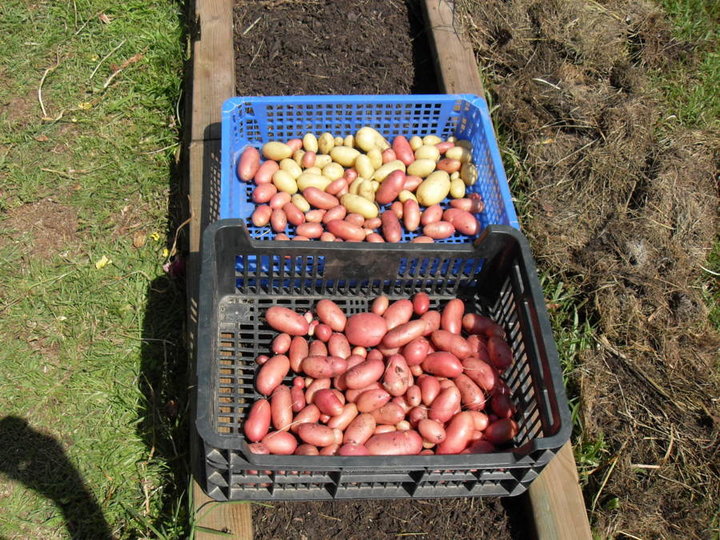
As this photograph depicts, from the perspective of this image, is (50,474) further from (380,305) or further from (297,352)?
(380,305)

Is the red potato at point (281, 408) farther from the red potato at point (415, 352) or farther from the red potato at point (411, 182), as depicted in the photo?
the red potato at point (411, 182)

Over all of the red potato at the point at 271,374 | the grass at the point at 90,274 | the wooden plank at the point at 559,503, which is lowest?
the grass at the point at 90,274

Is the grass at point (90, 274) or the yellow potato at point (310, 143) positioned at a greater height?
the yellow potato at point (310, 143)

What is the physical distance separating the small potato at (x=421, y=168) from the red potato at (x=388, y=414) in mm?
992

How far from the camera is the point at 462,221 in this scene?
2.29 m

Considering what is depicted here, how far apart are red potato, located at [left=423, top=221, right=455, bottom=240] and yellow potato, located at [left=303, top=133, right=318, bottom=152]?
0.55m

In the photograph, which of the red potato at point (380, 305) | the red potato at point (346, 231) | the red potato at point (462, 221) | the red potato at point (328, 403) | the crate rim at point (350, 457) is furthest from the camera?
the red potato at point (462, 221)

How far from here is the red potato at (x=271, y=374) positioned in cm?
182

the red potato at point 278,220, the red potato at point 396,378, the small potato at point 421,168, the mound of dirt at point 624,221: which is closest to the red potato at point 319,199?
the red potato at point 278,220

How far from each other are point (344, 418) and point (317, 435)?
0.10 metres

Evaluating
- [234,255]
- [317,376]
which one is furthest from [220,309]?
[317,376]

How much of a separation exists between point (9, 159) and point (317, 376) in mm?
1772

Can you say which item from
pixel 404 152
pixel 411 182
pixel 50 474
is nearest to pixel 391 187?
pixel 411 182

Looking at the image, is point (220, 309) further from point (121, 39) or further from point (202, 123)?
point (121, 39)
